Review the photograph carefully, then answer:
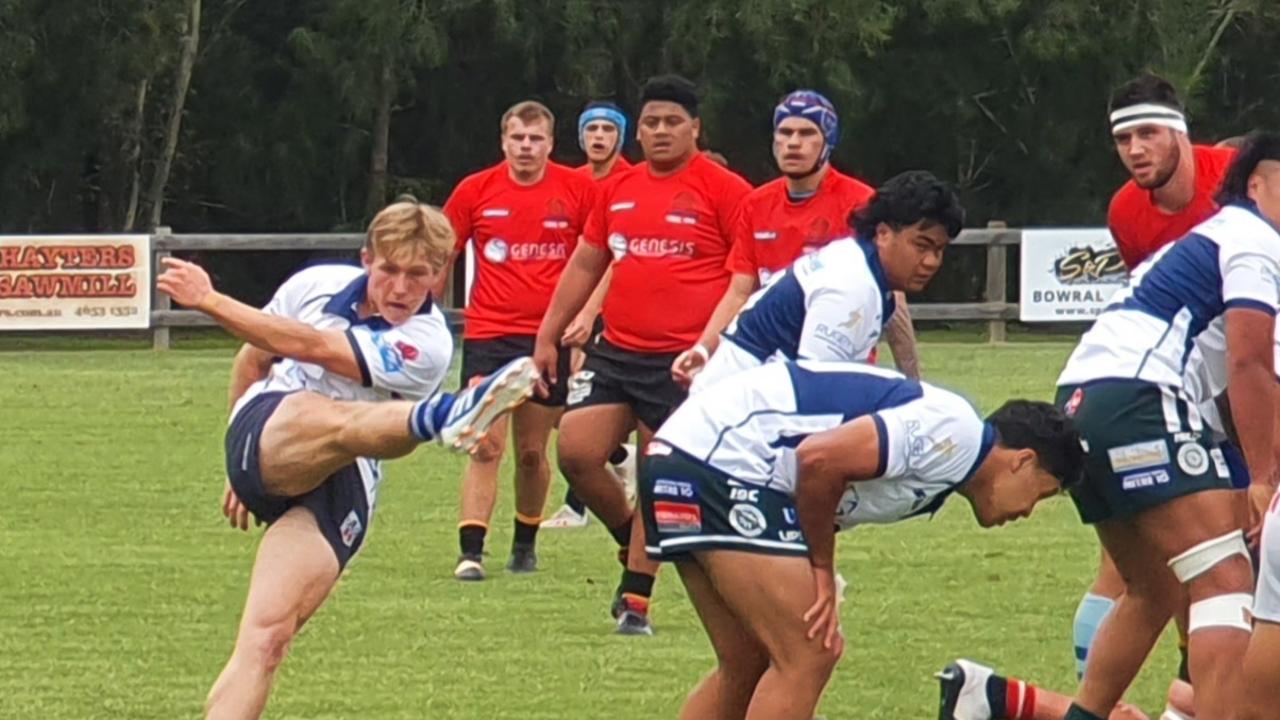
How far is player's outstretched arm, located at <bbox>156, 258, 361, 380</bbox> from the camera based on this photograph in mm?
6734

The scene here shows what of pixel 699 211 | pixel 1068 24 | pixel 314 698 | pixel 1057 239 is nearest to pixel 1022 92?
pixel 1068 24

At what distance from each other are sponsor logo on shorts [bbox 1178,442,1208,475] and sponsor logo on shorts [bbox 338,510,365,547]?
2293 mm

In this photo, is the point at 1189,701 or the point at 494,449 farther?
the point at 494,449

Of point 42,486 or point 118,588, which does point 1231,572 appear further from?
point 42,486

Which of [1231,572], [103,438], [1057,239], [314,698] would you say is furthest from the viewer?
[1057,239]

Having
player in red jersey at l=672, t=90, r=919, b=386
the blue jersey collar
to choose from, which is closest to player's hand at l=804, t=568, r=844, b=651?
the blue jersey collar

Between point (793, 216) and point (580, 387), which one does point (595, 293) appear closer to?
point (580, 387)

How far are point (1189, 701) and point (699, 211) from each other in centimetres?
351

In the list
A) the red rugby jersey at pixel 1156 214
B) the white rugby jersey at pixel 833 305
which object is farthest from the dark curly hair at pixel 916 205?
the red rugby jersey at pixel 1156 214

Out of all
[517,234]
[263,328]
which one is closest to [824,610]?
→ [263,328]

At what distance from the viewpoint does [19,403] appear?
64.0ft

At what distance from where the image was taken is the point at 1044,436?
20.6 ft

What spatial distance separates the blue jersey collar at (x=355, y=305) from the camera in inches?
278

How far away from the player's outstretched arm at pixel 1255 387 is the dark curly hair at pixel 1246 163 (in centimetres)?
40
